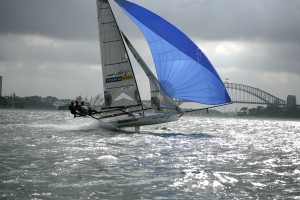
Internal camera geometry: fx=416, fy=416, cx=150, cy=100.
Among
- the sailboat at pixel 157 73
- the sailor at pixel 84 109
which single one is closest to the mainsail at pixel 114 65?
the sailboat at pixel 157 73

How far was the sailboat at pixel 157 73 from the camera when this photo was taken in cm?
2288

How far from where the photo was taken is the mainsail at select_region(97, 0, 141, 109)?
23391 millimetres

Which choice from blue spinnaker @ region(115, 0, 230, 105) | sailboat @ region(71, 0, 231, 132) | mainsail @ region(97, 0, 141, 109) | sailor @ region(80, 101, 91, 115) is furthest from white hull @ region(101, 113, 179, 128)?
sailor @ region(80, 101, 91, 115)

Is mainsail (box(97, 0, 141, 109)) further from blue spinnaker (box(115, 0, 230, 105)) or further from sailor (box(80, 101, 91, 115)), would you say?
blue spinnaker (box(115, 0, 230, 105))

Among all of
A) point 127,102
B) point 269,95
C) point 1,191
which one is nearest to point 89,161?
point 1,191

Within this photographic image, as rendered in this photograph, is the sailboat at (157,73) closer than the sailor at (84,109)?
Yes

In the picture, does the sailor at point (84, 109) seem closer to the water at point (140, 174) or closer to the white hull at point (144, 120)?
the white hull at point (144, 120)

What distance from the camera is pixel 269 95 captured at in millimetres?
145250

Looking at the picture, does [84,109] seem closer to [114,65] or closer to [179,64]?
[114,65]

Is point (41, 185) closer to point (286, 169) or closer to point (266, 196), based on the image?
point (266, 196)

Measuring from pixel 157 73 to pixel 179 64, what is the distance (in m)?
1.40

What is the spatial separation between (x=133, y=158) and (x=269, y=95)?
138446 millimetres

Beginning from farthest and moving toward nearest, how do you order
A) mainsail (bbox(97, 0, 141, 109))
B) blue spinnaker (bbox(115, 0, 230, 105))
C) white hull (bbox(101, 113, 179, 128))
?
mainsail (bbox(97, 0, 141, 109)) < white hull (bbox(101, 113, 179, 128)) < blue spinnaker (bbox(115, 0, 230, 105))

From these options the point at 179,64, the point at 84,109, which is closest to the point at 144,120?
the point at 84,109
